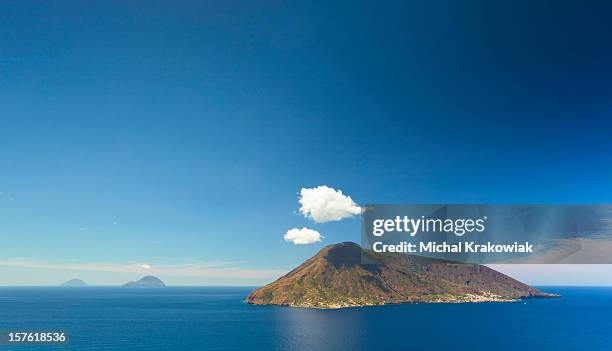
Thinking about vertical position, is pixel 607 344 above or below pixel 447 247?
below

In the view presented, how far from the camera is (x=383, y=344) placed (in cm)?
16200

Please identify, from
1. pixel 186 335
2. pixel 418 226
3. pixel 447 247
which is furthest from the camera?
pixel 186 335

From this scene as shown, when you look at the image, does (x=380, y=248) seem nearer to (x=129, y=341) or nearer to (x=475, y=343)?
(x=475, y=343)

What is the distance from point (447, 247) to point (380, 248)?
52.6 feet

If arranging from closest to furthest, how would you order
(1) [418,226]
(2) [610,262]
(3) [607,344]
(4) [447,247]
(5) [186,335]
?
(4) [447,247]
(1) [418,226]
(2) [610,262]
(3) [607,344]
(5) [186,335]

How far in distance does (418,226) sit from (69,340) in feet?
627

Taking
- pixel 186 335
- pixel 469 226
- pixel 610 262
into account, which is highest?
pixel 469 226

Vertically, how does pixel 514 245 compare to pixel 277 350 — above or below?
above

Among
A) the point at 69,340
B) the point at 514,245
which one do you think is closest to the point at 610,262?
the point at 514,245

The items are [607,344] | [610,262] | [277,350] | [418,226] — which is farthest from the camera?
[607,344]

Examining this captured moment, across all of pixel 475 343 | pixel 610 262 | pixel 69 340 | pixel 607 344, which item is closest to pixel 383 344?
pixel 475 343

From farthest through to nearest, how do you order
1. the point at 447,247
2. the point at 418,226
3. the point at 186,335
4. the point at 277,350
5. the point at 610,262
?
1. the point at 186,335
2. the point at 277,350
3. the point at 610,262
4. the point at 418,226
5. the point at 447,247

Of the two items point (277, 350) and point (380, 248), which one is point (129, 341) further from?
point (380, 248)

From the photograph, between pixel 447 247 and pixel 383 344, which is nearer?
pixel 447 247
